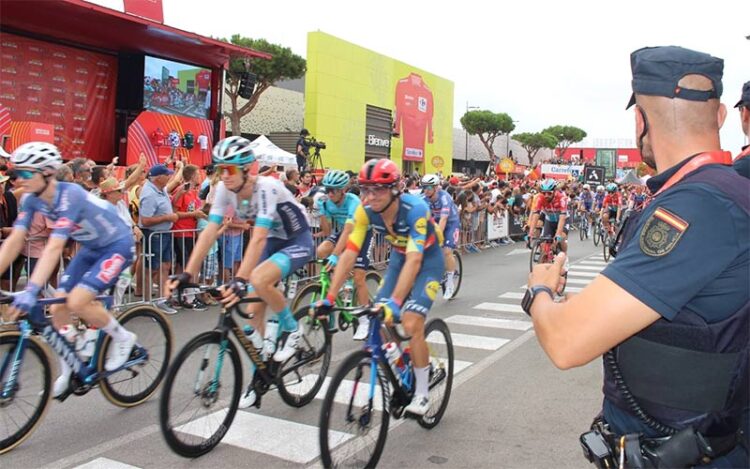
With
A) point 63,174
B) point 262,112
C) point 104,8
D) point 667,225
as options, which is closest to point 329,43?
point 262,112

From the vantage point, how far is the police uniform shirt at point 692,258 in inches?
63.9

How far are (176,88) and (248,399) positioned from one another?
17557mm

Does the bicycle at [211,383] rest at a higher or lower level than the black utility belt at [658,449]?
lower

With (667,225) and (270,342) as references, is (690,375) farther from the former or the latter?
(270,342)

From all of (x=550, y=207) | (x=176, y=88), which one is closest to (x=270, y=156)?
(x=176, y=88)

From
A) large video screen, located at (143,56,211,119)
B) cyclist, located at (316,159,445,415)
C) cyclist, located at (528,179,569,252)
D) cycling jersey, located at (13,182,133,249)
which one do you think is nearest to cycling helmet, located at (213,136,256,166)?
cyclist, located at (316,159,445,415)

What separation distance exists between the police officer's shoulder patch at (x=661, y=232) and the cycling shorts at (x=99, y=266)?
14.7 ft

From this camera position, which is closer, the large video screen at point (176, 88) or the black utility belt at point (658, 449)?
the black utility belt at point (658, 449)

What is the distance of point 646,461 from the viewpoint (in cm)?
182

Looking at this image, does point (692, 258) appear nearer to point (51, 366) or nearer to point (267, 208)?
point (267, 208)

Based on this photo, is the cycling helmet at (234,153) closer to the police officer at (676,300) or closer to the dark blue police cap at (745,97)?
the dark blue police cap at (745,97)

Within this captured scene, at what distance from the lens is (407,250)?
4.77 metres

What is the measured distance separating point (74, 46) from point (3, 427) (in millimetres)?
16385

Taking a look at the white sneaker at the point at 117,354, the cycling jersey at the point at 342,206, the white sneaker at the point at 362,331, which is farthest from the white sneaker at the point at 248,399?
the cycling jersey at the point at 342,206
